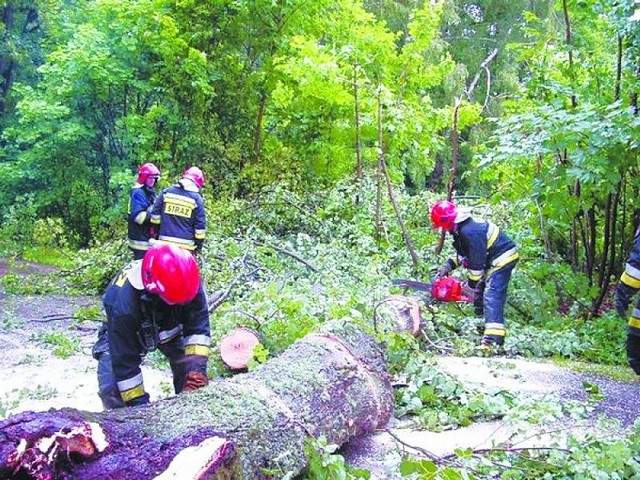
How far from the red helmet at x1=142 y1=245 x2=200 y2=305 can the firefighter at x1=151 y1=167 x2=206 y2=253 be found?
3355mm

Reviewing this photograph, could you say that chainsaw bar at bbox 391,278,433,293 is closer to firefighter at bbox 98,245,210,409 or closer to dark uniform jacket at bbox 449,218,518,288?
dark uniform jacket at bbox 449,218,518,288

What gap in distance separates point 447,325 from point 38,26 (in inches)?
618

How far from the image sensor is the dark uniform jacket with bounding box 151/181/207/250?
6.55m

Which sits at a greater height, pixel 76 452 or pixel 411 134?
pixel 411 134

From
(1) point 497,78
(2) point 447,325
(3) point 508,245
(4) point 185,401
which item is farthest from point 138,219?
(1) point 497,78

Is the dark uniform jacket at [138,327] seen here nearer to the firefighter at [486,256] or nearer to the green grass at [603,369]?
the firefighter at [486,256]

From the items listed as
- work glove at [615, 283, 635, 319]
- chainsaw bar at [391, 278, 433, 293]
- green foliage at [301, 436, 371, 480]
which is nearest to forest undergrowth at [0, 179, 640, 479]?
green foliage at [301, 436, 371, 480]

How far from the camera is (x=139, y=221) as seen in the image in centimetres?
691

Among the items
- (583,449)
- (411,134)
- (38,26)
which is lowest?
(583,449)

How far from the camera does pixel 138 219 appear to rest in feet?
22.7

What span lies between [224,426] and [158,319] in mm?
Answer: 982

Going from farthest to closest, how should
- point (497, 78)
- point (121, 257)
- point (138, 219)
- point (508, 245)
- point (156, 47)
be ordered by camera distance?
point (497, 78) → point (156, 47) → point (121, 257) → point (138, 219) → point (508, 245)

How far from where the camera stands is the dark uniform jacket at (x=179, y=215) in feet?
21.5

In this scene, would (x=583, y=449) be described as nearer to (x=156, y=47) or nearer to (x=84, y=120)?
(x=156, y=47)
